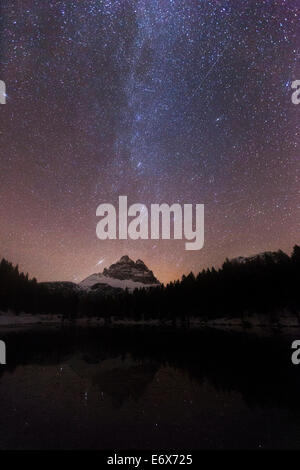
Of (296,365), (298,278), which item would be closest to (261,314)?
(298,278)

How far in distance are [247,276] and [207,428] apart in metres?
77.1

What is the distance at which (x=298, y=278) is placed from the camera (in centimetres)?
6544

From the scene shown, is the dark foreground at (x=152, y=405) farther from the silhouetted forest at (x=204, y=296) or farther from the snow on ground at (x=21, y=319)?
the snow on ground at (x=21, y=319)

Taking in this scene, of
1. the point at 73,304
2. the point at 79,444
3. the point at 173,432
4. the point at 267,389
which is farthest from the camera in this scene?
the point at 73,304

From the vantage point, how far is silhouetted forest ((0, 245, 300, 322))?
68250 mm

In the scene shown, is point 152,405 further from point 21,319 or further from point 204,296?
point 21,319

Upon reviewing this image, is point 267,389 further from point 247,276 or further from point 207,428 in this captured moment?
point 247,276

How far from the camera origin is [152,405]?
12.2 meters

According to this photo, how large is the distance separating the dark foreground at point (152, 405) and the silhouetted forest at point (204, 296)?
52074 millimetres

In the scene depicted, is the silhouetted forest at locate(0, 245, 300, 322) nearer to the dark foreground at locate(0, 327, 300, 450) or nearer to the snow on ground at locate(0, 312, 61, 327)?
the snow on ground at locate(0, 312, 61, 327)

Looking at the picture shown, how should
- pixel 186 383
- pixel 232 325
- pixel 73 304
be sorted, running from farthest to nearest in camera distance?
pixel 73 304, pixel 232 325, pixel 186 383

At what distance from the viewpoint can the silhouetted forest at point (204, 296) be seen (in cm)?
6825

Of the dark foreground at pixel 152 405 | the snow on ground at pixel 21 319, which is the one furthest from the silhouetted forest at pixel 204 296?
the dark foreground at pixel 152 405

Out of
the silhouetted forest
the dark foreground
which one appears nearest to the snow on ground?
the silhouetted forest
